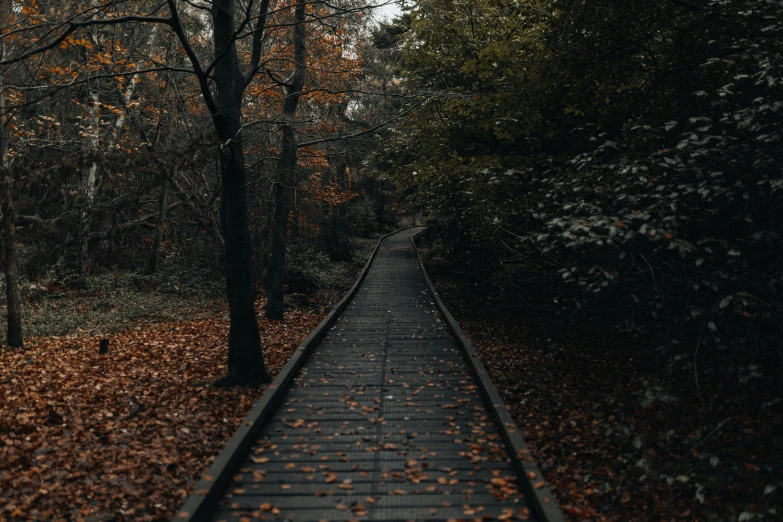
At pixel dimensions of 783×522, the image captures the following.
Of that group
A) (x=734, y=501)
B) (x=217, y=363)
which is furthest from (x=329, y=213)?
(x=734, y=501)

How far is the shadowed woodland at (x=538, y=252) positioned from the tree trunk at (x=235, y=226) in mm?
33

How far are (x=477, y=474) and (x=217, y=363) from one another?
589 cm

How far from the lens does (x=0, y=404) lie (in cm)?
775

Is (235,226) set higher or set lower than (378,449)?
higher

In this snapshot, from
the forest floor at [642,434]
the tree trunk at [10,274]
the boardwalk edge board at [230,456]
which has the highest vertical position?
the tree trunk at [10,274]

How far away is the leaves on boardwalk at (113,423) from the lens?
5.16 m

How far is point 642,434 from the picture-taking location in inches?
241

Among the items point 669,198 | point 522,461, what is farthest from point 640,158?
point 522,461

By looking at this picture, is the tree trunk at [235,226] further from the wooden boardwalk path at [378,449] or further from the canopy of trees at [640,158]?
the canopy of trees at [640,158]

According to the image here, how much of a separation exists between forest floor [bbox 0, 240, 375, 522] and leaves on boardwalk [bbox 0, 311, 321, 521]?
16 millimetres

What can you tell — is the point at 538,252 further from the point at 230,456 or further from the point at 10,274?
the point at 10,274

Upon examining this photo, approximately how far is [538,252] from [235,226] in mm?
4676

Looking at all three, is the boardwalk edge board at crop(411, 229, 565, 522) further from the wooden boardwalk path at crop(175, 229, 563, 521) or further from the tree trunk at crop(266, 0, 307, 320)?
the tree trunk at crop(266, 0, 307, 320)

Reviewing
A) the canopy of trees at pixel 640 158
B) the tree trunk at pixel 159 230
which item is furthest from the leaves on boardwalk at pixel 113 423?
the tree trunk at pixel 159 230
